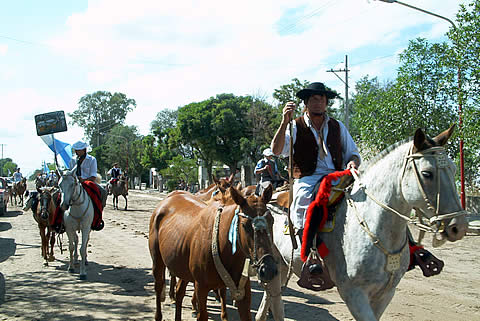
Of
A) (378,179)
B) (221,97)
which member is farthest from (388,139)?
(221,97)

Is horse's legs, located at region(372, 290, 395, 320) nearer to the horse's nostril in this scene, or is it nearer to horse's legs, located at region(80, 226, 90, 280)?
the horse's nostril

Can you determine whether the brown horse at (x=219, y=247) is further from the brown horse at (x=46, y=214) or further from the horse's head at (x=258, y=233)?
the brown horse at (x=46, y=214)

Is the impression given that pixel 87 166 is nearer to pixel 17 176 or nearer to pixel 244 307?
pixel 244 307

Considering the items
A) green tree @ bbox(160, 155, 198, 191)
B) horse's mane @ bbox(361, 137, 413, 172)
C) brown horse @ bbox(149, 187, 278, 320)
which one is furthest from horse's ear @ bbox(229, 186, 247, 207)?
green tree @ bbox(160, 155, 198, 191)

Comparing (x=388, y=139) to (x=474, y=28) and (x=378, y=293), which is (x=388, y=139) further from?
(x=378, y=293)

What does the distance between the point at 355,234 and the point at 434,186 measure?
0.86 meters

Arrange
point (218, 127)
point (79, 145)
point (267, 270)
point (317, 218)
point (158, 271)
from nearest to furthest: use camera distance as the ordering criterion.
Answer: point (267, 270) → point (317, 218) → point (158, 271) → point (79, 145) → point (218, 127)

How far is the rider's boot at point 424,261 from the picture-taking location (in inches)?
151

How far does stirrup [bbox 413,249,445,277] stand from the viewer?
3834 mm

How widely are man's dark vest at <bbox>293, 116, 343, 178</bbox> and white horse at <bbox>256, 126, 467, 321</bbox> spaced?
58cm

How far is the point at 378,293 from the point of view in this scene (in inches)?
147

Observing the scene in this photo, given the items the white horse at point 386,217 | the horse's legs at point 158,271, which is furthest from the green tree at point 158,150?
the white horse at point 386,217

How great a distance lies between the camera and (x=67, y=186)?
8789mm

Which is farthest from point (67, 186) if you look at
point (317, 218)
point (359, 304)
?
point (359, 304)
